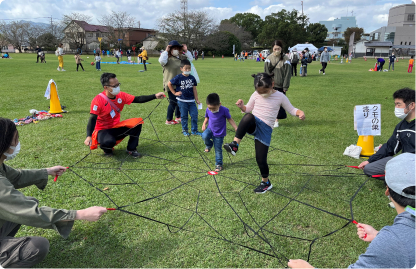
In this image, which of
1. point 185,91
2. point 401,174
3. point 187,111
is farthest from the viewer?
point 187,111

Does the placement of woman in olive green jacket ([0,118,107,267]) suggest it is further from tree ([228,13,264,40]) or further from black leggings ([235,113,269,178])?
tree ([228,13,264,40])

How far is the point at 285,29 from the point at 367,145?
179ft

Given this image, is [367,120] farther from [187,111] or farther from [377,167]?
[187,111]

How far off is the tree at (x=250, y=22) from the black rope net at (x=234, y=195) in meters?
68.9

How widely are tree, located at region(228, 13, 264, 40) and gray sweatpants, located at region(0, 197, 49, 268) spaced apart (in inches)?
2809

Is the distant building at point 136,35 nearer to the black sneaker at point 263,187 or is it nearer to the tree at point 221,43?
the tree at point 221,43

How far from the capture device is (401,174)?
1515 millimetres

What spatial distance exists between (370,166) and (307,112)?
444 centimetres

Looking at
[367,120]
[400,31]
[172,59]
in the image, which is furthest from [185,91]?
[400,31]

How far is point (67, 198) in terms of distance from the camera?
3.24 meters

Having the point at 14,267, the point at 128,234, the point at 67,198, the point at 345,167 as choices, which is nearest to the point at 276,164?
the point at 345,167

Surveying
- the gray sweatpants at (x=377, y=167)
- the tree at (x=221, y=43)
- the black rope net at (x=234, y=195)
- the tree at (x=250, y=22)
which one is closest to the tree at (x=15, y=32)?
the tree at (x=221, y=43)

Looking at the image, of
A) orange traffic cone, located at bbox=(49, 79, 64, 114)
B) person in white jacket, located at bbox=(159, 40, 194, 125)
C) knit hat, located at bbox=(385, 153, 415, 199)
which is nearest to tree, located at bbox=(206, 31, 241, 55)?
orange traffic cone, located at bbox=(49, 79, 64, 114)

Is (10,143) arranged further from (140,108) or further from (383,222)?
(140,108)
